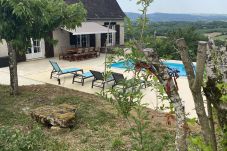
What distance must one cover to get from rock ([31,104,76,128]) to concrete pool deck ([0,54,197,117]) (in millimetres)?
1600

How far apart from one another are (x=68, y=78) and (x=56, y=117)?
712cm

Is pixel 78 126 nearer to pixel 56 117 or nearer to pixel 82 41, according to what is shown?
pixel 56 117

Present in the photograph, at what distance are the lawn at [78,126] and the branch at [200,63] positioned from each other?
2.81 metres

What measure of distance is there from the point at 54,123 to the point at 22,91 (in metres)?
4.62

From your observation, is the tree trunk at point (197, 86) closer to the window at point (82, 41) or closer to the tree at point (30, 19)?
the tree at point (30, 19)

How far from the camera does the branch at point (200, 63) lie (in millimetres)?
2416

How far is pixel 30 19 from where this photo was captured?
9.68m

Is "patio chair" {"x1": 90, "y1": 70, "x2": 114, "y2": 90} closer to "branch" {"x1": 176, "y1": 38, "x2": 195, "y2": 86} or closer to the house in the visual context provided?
the house

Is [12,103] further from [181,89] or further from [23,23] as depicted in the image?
[181,89]

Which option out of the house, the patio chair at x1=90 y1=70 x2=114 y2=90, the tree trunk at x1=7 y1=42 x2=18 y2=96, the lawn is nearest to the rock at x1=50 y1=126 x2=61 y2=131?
the lawn

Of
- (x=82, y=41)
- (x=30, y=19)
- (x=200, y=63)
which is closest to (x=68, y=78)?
(x=30, y=19)

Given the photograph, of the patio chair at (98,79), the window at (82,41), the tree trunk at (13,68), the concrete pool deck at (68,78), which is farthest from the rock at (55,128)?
the window at (82,41)

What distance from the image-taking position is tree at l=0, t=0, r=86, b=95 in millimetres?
9273

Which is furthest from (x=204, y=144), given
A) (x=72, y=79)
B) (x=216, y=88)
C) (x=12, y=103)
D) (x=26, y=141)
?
(x=72, y=79)
